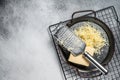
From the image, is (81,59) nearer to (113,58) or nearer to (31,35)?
(113,58)

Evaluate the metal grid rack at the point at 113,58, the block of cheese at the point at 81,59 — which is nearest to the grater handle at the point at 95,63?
the block of cheese at the point at 81,59

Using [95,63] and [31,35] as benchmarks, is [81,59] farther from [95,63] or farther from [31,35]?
[31,35]

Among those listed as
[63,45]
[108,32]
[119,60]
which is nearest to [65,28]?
[63,45]

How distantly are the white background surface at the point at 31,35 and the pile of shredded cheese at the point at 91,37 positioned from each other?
16 cm

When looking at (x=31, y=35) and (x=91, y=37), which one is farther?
(x=31, y=35)

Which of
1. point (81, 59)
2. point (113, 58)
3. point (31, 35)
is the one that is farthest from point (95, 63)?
point (31, 35)

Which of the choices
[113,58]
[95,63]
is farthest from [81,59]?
[113,58]

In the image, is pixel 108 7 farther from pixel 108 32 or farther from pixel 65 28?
pixel 65 28

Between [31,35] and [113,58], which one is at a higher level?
[31,35]

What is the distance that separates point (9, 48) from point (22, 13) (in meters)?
0.16

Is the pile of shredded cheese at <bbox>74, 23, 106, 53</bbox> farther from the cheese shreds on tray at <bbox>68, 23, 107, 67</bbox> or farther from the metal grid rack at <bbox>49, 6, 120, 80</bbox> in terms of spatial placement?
the metal grid rack at <bbox>49, 6, 120, 80</bbox>

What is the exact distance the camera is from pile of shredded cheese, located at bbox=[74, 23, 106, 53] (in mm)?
1248

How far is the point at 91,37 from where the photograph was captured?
125cm

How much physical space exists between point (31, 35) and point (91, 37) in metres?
0.29
